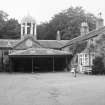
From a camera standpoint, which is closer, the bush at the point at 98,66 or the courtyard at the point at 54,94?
the courtyard at the point at 54,94

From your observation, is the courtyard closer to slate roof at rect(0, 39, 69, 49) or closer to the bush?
the bush

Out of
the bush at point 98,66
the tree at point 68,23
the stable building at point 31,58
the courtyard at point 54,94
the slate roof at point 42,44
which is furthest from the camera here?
the tree at point 68,23

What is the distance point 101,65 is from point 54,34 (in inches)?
1241

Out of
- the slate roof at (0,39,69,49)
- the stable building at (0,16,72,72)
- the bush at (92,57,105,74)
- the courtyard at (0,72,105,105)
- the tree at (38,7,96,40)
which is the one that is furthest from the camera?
the tree at (38,7,96,40)

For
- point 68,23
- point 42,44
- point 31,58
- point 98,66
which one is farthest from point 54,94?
point 68,23

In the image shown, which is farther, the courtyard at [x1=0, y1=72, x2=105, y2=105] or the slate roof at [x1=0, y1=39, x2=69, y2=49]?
the slate roof at [x1=0, y1=39, x2=69, y2=49]

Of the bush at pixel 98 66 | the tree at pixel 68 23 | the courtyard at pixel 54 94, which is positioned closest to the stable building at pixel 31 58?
the bush at pixel 98 66

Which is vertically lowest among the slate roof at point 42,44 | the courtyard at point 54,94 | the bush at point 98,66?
the courtyard at point 54,94

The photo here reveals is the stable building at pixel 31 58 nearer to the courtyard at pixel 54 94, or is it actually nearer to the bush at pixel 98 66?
the bush at pixel 98 66

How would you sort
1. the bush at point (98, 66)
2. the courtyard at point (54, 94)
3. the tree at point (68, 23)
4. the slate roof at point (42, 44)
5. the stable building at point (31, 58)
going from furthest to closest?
the tree at point (68, 23), the slate roof at point (42, 44), the stable building at point (31, 58), the bush at point (98, 66), the courtyard at point (54, 94)

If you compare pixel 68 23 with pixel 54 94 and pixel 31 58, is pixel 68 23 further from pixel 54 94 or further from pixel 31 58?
pixel 54 94

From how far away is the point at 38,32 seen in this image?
183ft

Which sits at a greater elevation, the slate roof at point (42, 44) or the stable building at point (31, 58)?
the slate roof at point (42, 44)

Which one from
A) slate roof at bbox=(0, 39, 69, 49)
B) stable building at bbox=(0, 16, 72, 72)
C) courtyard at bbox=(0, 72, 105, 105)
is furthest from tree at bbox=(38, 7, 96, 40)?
courtyard at bbox=(0, 72, 105, 105)
